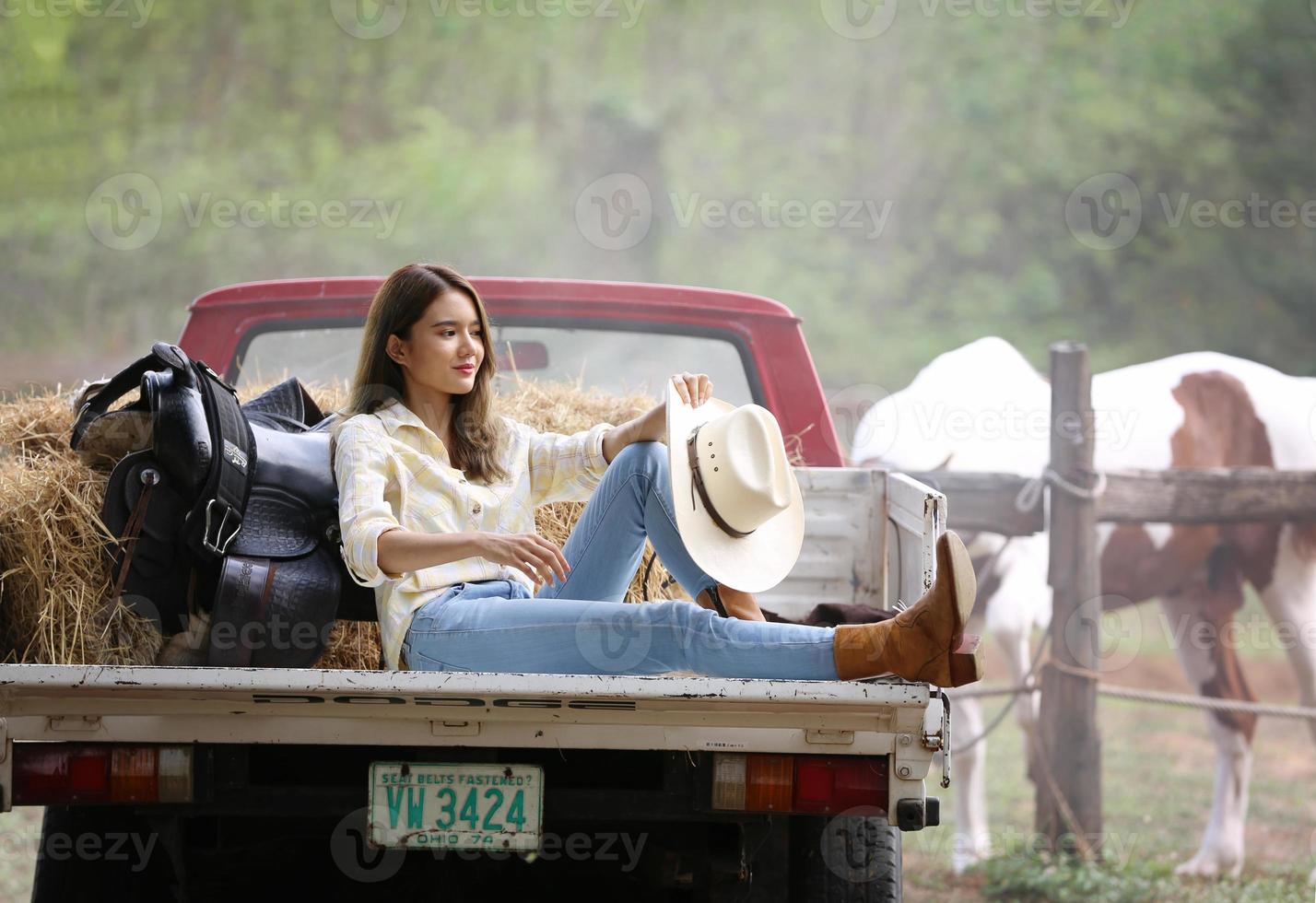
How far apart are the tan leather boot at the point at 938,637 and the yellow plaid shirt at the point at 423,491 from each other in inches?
31.9

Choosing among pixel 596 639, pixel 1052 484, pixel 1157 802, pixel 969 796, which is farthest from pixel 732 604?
pixel 1157 802

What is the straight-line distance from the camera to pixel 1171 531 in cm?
590

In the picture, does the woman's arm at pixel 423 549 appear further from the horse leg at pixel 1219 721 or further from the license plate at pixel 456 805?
the horse leg at pixel 1219 721

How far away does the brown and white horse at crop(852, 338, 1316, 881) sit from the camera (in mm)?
5664

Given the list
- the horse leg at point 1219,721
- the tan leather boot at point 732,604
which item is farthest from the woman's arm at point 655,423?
the horse leg at point 1219,721

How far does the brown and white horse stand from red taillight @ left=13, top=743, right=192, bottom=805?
4188 millimetres

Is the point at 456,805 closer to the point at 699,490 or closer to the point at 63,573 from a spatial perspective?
the point at 699,490

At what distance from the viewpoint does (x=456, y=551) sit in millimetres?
2168

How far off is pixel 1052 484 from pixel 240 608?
3719 millimetres

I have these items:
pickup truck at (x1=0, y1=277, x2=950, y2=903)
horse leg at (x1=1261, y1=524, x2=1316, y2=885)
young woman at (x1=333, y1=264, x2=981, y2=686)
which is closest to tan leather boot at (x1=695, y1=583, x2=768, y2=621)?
young woman at (x1=333, y1=264, x2=981, y2=686)

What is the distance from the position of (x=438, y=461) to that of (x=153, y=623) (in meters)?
0.63

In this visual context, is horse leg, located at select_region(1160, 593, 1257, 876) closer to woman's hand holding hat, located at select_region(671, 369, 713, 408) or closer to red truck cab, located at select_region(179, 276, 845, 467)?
red truck cab, located at select_region(179, 276, 845, 467)

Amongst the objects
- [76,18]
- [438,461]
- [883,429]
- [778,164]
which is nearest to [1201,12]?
[778,164]

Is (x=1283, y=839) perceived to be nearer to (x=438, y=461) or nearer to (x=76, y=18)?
(x=438, y=461)
